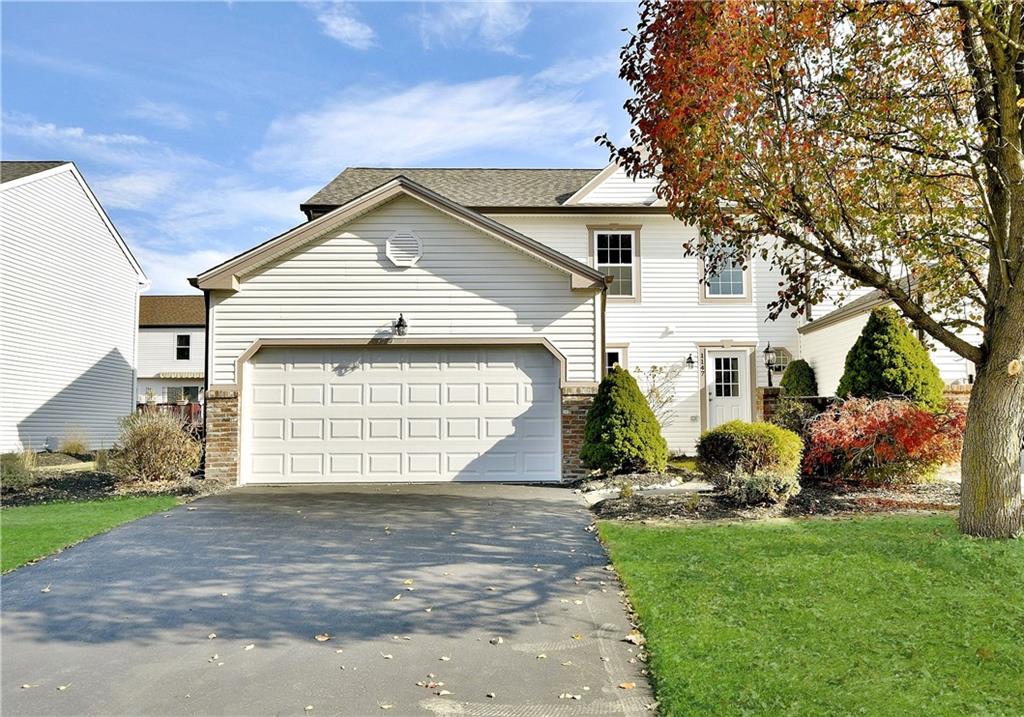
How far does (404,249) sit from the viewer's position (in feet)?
45.8

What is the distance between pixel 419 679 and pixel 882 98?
6.92 m

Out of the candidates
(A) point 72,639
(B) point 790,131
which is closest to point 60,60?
(A) point 72,639

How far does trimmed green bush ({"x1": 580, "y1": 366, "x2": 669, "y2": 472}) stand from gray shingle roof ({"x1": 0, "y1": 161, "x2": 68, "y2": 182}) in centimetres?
1824

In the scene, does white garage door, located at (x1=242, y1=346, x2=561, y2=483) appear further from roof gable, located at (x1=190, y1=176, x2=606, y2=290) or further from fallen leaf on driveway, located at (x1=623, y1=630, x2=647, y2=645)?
fallen leaf on driveway, located at (x1=623, y1=630, x2=647, y2=645)

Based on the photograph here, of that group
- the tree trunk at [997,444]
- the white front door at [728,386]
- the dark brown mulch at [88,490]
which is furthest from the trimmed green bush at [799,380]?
the dark brown mulch at [88,490]

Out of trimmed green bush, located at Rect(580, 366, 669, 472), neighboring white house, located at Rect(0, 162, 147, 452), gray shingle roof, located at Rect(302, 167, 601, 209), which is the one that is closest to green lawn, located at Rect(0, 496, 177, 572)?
trimmed green bush, located at Rect(580, 366, 669, 472)

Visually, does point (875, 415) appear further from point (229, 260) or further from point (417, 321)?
point (229, 260)

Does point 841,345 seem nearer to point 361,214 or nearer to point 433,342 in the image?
point 433,342

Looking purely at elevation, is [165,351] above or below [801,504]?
above

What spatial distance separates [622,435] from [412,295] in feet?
15.5

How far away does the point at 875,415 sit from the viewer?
11.1 metres

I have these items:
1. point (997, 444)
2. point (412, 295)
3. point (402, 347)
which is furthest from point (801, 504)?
point (412, 295)

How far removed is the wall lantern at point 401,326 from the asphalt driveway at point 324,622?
15.7ft

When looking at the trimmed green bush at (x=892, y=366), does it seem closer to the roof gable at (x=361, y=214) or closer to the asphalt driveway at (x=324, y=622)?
the roof gable at (x=361, y=214)
